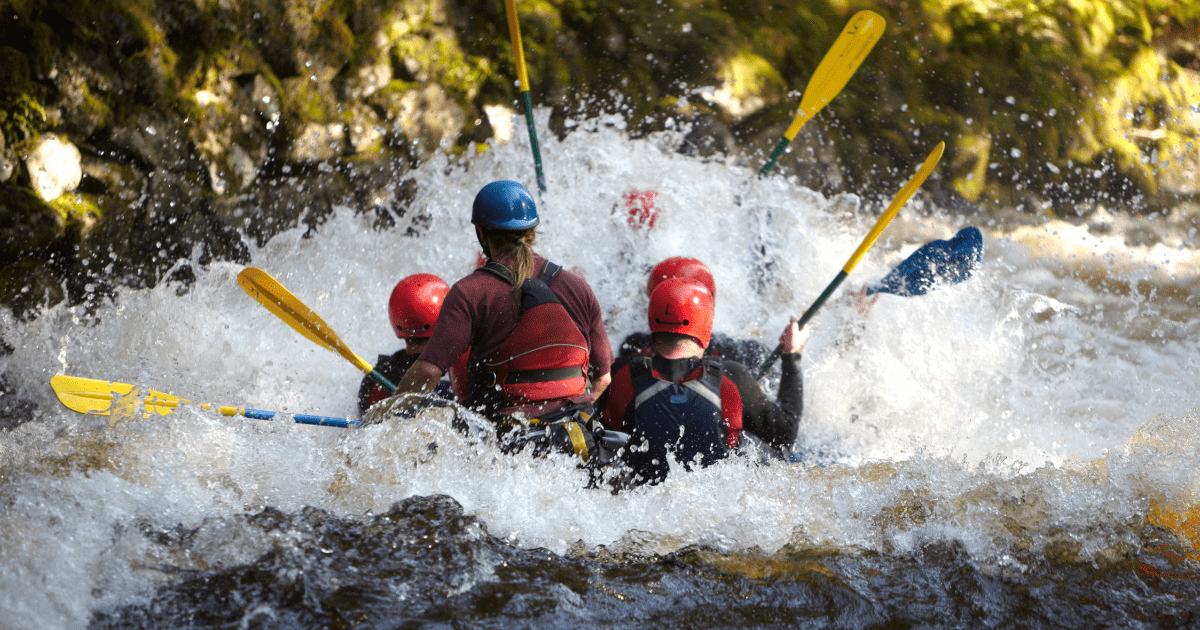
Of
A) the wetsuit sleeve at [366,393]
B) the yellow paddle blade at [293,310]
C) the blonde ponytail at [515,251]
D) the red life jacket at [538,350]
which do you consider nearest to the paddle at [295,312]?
the yellow paddle blade at [293,310]

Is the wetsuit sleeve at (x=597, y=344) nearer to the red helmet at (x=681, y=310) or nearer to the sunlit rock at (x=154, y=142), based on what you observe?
the red helmet at (x=681, y=310)

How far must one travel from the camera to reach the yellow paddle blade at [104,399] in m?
2.95

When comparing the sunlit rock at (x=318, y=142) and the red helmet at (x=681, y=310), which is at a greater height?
the sunlit rock at (x=318, y=142)

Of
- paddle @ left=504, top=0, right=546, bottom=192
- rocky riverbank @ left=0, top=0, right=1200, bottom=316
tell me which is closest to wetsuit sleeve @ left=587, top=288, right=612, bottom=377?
paddle @ left=504, top=0, right=546, bottom=192

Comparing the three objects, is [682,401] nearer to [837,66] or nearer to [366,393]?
[366,393]

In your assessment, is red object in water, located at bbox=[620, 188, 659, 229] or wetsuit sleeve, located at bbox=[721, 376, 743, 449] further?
red object in water, located at bbox=[620, 188, 659, 229]

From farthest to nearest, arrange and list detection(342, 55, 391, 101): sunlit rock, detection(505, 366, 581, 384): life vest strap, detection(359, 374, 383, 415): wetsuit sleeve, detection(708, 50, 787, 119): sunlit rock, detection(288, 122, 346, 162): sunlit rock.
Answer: detection(708, 50, 787, 119): sunlit rock < detection(342, 55, 391, 101): sunlit rock < detection(288, 122, 346, 162): sunlit rock < detection(359, 374, 383, 415): wetsuit sleeve < detection(505, 366, 581, 384): life vest strap

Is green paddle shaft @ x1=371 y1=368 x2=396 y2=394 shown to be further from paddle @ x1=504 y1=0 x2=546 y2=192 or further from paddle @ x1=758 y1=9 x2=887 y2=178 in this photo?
paddle @ x1=758 y1=9 x2=887 y2=178

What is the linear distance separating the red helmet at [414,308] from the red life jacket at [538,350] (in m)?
0.69

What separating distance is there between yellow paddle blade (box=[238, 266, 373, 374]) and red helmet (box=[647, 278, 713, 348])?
4.31 ft

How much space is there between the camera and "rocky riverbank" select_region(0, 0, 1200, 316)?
3.99 meters

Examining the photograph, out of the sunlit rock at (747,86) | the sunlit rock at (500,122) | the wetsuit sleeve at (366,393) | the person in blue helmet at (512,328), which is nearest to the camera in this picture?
the person in blue helmet at (512,328)

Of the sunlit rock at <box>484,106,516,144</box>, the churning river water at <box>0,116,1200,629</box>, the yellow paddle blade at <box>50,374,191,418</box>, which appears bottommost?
the churning river water at <box>0,116,1200,629</box>

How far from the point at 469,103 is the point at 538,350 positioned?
10.8 feet
